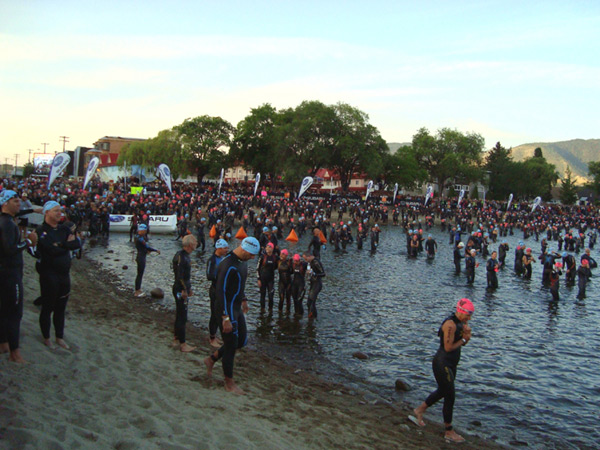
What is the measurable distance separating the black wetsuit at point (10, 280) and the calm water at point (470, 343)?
16.5 ft

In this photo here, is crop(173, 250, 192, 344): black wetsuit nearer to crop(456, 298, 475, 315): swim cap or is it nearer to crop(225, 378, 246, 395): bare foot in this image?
crop(225, 378, 246, 395): bare foot

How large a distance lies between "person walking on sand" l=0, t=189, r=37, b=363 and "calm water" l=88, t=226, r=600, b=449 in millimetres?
5002

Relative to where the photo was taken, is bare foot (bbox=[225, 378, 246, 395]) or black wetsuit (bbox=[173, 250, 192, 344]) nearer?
bare foot (bbox=[225, 378, 246, 395])

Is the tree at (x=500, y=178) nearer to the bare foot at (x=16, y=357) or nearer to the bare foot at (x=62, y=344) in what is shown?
the bare foot at (x=62, y=344)

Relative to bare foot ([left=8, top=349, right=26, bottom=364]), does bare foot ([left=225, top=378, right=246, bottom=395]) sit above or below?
below

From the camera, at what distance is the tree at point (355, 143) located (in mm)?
68875

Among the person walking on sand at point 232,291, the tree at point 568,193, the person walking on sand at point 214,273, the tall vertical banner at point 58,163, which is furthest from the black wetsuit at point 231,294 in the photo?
the tree at point 568,193

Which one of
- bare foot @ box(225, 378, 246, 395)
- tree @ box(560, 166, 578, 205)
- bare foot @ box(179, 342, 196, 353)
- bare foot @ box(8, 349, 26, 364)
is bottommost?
bare foot @ box(179, 342, 196, 353)

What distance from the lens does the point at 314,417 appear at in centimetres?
632

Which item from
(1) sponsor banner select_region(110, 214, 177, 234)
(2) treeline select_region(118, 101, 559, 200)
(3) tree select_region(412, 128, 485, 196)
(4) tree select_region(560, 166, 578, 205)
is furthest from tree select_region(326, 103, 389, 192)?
(4) tree select_region(560, 166, 578, 205)

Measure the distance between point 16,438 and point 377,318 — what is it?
1051 centimetres

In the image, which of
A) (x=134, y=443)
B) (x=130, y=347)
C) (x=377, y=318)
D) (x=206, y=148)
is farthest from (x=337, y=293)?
(x=206, y=148)

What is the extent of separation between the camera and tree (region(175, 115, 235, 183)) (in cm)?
7075

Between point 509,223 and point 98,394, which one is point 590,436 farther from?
point 509,223
